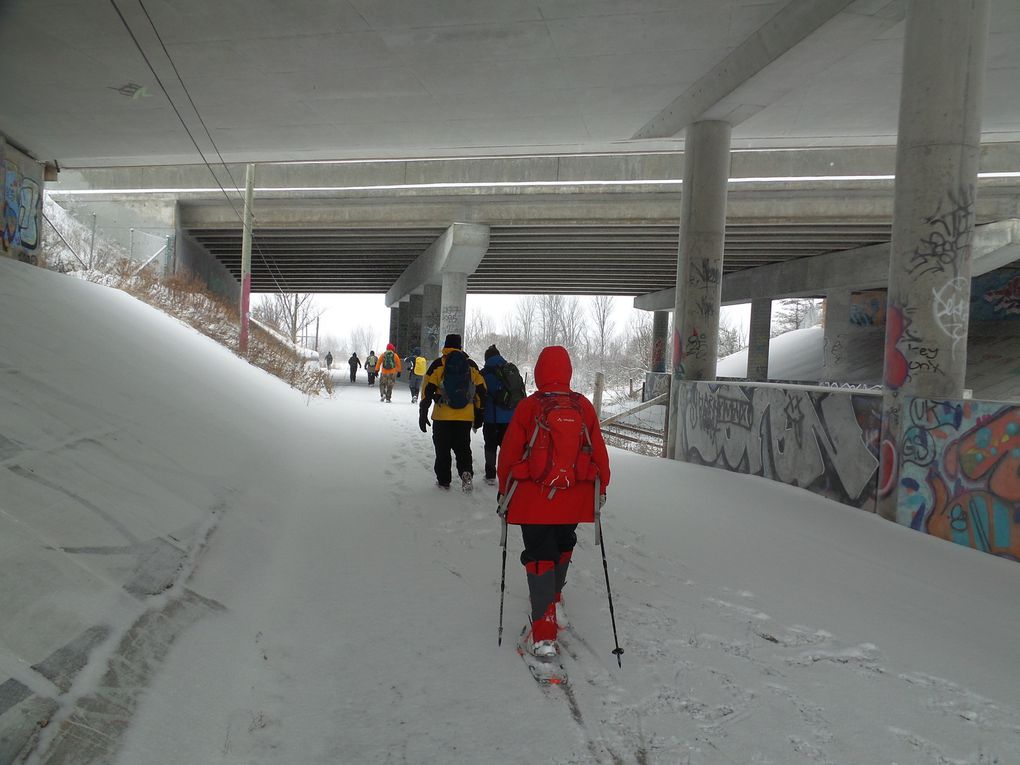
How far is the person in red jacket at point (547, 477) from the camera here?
11.0ft

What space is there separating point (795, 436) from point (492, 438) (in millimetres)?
3673

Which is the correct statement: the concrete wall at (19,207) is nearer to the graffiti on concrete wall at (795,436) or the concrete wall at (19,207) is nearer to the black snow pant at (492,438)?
the black snow pant at (492,438)

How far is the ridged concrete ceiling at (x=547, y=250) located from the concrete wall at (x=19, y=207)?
10.0 meters

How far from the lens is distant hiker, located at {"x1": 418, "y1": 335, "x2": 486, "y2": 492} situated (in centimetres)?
673

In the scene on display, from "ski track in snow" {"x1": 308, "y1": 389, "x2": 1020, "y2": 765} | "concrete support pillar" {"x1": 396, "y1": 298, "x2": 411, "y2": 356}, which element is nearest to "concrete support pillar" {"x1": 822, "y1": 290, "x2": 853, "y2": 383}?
"concrete support pillar" {"x1": 396, "y1": 298, "x2": 411, "y2": 356}

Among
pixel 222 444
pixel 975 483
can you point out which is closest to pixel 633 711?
pixel 975 483

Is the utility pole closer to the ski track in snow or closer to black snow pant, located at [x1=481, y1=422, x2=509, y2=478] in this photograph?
black snow pant, located at [x1=481, y1=422, x2=509, y2=478]

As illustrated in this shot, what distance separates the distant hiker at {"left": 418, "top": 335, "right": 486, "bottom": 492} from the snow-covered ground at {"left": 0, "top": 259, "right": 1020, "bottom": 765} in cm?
41

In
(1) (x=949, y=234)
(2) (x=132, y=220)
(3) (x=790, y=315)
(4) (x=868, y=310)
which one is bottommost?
(1) (x=949, y=234)

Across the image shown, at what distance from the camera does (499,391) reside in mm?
6855

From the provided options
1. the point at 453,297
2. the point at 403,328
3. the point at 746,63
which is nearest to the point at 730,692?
the point at 746,63

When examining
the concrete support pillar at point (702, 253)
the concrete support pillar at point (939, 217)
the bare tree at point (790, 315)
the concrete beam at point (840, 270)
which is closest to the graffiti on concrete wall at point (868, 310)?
the concrete beam at point (840, 270)

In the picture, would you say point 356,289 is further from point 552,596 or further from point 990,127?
point 552,596

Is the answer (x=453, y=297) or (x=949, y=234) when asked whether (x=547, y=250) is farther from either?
(x=949, y=234)
